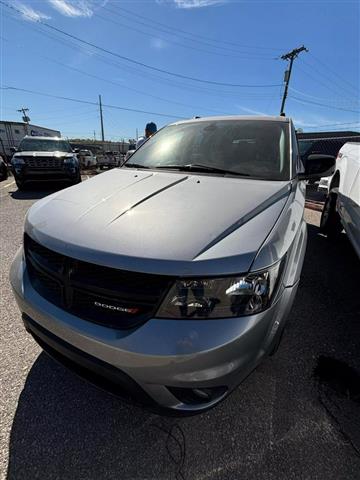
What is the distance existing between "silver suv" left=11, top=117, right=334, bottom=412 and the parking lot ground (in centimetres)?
39

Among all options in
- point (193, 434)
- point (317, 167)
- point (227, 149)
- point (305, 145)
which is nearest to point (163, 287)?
point (193, 434)

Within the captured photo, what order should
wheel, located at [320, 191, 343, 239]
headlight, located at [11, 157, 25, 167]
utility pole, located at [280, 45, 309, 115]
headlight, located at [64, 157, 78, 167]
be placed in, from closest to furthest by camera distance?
wheel, located at [320, 191, 343, 239] < headlight, located at [11, 157, 25, 167] < headlight, located at [64, 157, 78, 167] < utility pole, located at [280, 45, 309, 115]

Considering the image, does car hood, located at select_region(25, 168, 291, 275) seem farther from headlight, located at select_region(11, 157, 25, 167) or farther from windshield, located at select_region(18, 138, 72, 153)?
windshield, located at select_region(18, 138, 72, 153)

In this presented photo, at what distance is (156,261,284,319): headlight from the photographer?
4.13 feet

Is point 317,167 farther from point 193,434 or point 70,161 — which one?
point 70,161

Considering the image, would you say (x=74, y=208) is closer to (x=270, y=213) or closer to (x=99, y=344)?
(x=99, y=344)

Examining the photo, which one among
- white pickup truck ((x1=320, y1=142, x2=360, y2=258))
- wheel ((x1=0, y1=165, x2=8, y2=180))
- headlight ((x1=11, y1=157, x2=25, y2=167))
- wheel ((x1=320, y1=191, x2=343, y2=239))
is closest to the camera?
white pickup truck ((x1=320, y1=142, x2=360, y2=258))

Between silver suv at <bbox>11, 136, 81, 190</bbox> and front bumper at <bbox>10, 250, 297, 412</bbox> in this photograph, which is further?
silver suv at <bbox>11, 136, 81, 190</bbox>

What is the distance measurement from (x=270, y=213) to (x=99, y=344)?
114cm

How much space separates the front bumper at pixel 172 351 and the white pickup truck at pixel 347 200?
2.11 metres

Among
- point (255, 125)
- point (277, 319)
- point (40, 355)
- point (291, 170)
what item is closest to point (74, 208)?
point (40, 355)

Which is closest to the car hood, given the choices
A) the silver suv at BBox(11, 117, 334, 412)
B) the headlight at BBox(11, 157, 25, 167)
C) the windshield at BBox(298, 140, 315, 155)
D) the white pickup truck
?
the silver suv at BBox(11, 117, 334, 412)

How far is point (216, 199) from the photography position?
1799mm

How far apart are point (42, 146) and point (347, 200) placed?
30.7 feet
